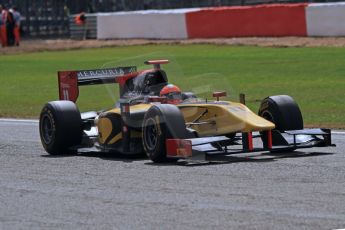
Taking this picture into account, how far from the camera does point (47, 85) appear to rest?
2522 centimetres

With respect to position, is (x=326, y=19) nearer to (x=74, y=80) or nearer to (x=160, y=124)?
(x=74, y=80)

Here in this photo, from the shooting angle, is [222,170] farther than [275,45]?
No

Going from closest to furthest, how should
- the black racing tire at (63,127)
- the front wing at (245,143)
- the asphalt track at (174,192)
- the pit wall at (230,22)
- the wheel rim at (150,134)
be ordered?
the asphalt track at (174,192) → the front wing at (245,143) → the wheel rim at (150,134) → the black racing tire at (63,127) → the pit wall at (230,22)

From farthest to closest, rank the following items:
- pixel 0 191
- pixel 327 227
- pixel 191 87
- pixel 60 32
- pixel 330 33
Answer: pixel 60 32
pixel 330 33
pixel 191 87
pixel 0 191
pixel 327 227

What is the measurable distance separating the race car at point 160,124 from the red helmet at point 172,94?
5 cm

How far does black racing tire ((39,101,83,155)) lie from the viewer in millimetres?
12188

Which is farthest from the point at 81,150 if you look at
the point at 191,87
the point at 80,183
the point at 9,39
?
the point at 9,39

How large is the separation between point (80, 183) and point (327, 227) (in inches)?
126

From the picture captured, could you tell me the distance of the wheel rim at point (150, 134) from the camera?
437 inches

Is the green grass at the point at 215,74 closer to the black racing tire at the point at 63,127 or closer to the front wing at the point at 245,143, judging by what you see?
the black racing tire at the point at 63,127

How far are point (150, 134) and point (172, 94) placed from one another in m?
0.79

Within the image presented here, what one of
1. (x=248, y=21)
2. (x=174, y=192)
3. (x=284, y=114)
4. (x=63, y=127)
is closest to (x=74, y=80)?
(x=63, y=127)

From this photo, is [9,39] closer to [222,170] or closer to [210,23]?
[210,23]

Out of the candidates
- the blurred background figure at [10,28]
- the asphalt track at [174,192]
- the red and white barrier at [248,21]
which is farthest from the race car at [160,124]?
the blurred background figure at [10,28]
